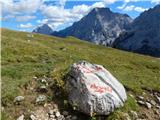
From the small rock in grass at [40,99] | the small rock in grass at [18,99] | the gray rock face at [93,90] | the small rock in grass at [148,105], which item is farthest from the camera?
the small rock in grass at [148,105]

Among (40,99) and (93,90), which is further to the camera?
(40,99)

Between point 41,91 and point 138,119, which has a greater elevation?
point 41,91

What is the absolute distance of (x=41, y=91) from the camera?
18.7 meters

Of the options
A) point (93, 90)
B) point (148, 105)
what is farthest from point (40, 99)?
point (148, 105)

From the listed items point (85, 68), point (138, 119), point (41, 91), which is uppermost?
point (85, 68)

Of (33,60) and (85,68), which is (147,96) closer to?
(85,68)

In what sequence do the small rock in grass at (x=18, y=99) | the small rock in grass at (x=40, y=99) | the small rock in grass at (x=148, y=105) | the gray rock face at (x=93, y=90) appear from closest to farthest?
the gray rock face at (x=93, y=90), the small rock in grass at (x=18, y=99), the small rock in grass at (x=40, y=99), the small rock in grass at (x=148, y=105)

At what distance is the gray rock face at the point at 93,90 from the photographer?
17.0 metres

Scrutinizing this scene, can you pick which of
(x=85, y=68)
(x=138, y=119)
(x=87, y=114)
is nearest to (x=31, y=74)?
(x=85, y=68)

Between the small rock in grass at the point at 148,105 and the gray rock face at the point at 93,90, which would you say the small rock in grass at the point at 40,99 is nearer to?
the gray rock face at the point at 93,90

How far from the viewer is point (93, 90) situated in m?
17.3

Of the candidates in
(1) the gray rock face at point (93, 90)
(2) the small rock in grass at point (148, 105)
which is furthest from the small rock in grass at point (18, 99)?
(2) the small rock in grass at point (148, 105)

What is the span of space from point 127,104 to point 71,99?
3.22 meters

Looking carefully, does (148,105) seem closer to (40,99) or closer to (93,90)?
(93,90)
